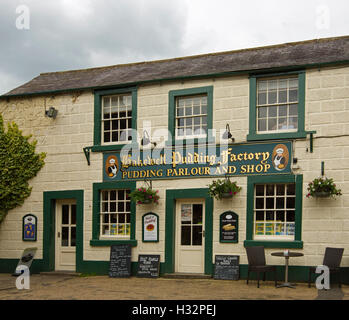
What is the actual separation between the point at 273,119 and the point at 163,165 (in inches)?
124

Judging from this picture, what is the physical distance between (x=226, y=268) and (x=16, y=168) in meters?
6.92

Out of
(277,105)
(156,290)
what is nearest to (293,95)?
(277,105)

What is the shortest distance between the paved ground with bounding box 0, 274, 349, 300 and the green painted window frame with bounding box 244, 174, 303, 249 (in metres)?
0.94

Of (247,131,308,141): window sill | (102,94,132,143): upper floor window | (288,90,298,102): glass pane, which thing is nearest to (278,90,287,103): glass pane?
(288,90,298,102): glass pane

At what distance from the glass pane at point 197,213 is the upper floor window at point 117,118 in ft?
8.91

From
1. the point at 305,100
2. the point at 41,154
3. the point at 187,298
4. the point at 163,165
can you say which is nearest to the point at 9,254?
the point at 41,154

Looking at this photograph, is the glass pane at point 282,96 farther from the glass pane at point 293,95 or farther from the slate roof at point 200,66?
the slate roof at point 200,66

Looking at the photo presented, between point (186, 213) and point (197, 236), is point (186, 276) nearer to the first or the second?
point (197, 236)

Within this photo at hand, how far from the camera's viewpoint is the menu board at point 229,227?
39.5 ft

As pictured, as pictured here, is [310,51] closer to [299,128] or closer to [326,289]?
[299,128]

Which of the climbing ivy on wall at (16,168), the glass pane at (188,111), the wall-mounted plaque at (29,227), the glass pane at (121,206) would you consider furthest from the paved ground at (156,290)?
the glass pane at (188,111)

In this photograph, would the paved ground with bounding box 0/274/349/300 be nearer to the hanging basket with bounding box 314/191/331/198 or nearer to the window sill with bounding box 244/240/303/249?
the window sill with bounding box 244/240/303/249

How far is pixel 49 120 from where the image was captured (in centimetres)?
1442

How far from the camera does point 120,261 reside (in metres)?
13.0
